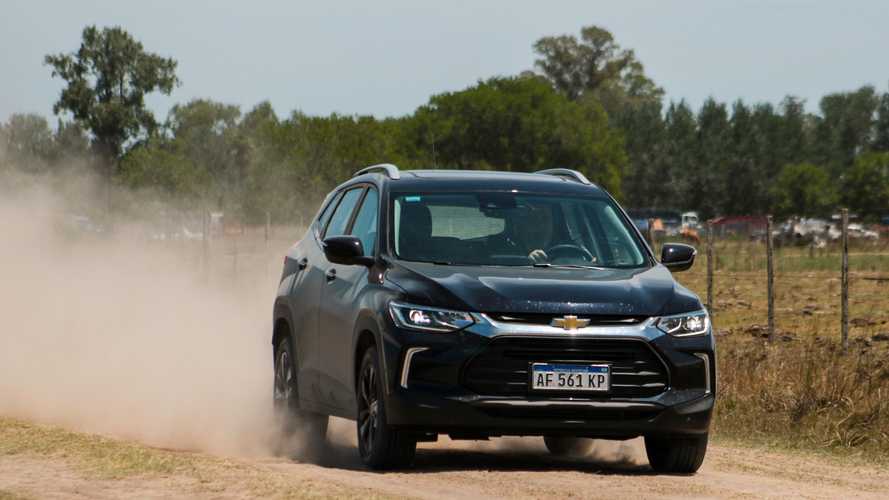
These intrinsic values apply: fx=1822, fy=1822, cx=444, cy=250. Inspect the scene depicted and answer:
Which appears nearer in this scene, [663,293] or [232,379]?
[663,293]

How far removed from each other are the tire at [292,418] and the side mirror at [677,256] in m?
2.54

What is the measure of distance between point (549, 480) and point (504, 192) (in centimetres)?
214

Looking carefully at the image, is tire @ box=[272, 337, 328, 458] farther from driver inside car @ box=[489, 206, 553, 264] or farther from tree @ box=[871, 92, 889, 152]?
tree @ box=[871, 92, 889, 152]

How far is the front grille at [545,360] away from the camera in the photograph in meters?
9.67

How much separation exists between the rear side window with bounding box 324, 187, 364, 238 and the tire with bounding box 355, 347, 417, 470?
1662 mm

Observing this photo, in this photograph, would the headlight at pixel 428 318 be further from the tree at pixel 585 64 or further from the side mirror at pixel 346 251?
the tree at pixel 585 64

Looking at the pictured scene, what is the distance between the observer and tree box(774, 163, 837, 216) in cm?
13350

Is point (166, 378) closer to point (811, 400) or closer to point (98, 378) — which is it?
point (98, 378)

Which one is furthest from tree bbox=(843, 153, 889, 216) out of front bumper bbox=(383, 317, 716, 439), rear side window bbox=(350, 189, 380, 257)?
front bumper bbox=(383, 317, 716, 439)

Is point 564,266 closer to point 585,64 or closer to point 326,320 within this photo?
point 326,320

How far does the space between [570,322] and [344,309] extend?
169 centimetres

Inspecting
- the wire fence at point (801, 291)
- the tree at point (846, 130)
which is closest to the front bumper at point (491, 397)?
the wire fence at point (801, 291)

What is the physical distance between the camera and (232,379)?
1620 cm

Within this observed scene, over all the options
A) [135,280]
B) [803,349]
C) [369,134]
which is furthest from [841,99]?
[803,349]
